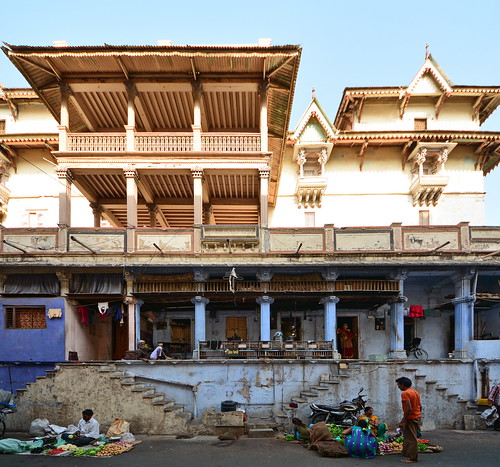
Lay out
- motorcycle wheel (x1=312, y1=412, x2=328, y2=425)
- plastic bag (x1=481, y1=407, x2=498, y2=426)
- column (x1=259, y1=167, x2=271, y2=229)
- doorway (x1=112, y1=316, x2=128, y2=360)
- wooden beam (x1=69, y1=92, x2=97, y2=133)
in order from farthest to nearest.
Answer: doorway (x1=112, y1=316, x2=128, y2=360)
wooden beam (x1=69, y1=92, x2=97, y2=133)
column (x1=259, y1=167, x2=271, y2=229)
plastic bag (x1=481, y1=407, x2=498, y2=426)
motorcycle wheel (x1=312, y1=412, x2=328, y2=425)

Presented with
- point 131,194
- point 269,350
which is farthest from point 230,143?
point 269,350

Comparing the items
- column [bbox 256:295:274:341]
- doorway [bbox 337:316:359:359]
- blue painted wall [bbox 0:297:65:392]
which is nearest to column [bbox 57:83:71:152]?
blue painted wall [bbox 0:297:65:392]

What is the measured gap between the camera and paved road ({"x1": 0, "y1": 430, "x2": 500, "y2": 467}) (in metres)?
10.1

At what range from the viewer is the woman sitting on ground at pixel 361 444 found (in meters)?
10.4

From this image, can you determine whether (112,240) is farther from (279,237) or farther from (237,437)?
(237,437)

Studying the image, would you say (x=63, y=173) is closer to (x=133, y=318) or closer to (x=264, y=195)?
(x=133, y=318)

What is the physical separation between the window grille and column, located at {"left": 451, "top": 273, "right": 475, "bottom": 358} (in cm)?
1559

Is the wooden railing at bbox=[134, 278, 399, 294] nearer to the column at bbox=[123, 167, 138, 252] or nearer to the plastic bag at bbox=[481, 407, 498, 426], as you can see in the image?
the column at bbox=[123, 167, 138, 252]

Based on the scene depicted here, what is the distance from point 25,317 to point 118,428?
663 centimetres

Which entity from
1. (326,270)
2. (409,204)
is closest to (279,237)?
(326,270)

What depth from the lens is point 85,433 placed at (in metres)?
12.1

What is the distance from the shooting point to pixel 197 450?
447 inches

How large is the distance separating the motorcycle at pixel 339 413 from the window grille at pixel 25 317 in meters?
10.5

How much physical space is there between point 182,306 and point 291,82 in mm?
10390
